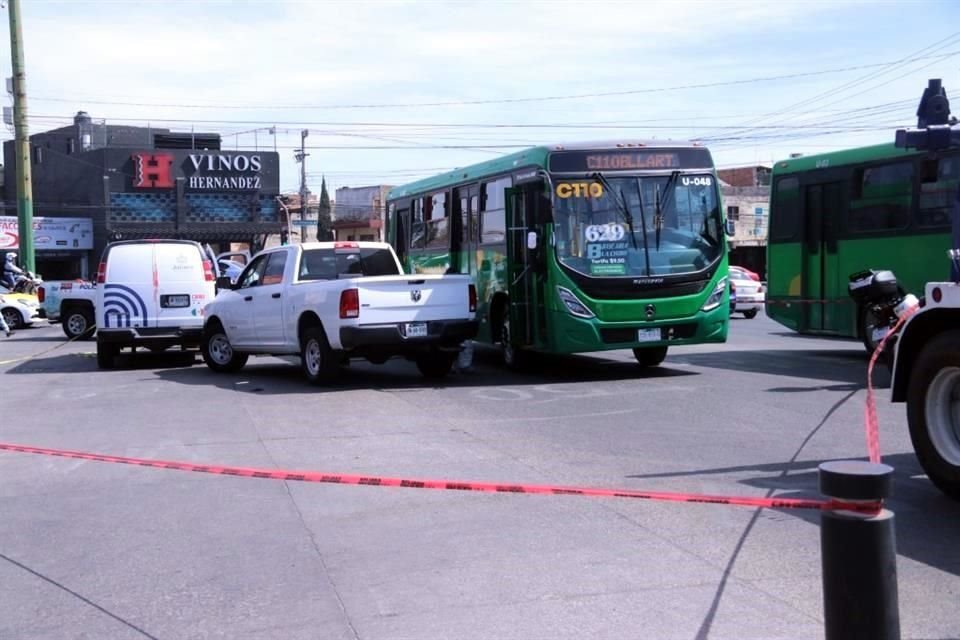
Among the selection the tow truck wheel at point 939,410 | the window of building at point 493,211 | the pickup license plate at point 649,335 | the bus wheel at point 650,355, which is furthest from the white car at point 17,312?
the tow truck wheel at point 939,410

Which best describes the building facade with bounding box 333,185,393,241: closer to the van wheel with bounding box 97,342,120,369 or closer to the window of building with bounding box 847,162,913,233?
the van wheel with bounding box 97,342,120,369

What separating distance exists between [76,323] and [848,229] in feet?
59.2

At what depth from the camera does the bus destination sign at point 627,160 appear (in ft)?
47.7

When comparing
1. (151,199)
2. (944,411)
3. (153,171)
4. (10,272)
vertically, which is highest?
(153,171)

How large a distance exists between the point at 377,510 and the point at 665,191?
850cm

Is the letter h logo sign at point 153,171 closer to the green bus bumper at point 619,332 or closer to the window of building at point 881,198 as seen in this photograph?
the window of building at point 881,198

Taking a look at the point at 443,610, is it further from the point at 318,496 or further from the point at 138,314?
the point at 138,314

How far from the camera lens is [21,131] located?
31.9 metres

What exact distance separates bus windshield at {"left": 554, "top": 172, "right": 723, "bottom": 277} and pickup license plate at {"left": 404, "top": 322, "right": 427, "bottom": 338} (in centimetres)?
200

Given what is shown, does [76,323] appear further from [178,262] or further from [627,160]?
[627,160]

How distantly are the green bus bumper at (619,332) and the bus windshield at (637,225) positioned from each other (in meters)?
0.65

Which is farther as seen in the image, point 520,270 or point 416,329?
point 520,270

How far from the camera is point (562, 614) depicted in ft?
17.1

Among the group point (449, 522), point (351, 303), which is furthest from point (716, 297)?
point (449, 522)
